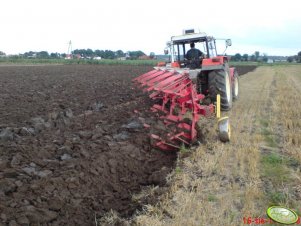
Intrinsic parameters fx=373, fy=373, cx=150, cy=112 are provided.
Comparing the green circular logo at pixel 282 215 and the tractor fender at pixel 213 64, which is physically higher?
the tractor fender at pixel 213 64

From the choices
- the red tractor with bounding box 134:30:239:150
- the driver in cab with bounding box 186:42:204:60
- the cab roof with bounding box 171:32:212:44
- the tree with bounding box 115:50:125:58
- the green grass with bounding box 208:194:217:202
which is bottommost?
the green grass with bounding box 208:194:217:202

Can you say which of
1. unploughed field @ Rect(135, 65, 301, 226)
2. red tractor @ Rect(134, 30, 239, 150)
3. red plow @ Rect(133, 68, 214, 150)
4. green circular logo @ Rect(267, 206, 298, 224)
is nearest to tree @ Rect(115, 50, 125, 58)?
red tractor @ Rect(134, 30, 239, 150)

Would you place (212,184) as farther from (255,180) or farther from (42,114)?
(42,114)

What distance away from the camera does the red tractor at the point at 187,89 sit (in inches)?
258

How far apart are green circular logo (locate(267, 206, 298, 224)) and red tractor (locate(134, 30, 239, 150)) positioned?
243 centimetres

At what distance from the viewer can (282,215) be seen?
3.83 m

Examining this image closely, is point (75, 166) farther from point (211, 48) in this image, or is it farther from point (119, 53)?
point (119, 53)

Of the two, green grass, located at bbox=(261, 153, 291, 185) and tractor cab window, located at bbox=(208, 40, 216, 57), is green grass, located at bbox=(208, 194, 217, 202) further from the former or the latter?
tractor cab window, located at bbox=(208, 40, 216, 57)

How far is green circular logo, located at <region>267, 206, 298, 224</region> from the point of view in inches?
147

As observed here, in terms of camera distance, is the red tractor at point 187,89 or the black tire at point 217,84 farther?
the black tire at point 217,84

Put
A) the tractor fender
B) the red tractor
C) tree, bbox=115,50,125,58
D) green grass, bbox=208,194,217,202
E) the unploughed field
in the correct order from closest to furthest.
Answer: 1. the unploughed field
2. green grass, bbox=208,194,217,202
3. the red tractor
4. the tractor fender
5. tree, bbox=115,50,125,58

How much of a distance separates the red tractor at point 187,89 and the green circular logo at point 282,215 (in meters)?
2.43

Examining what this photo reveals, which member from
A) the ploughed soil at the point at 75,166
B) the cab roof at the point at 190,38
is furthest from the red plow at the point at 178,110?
the cab roof at the point at 190,38

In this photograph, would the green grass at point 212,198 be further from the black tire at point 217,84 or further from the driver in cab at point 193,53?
the driver in cab at point 193,53
